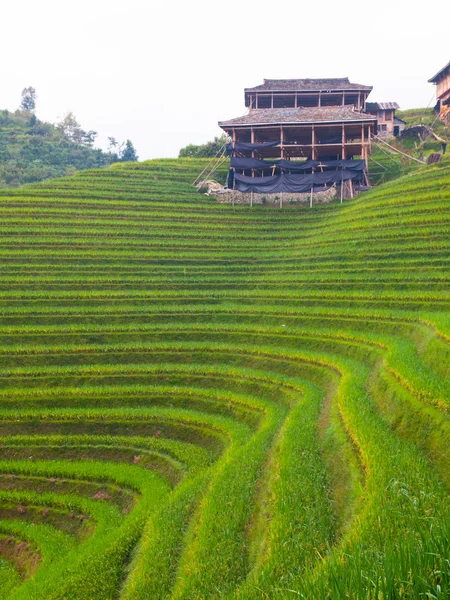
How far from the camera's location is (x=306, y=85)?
166 ft

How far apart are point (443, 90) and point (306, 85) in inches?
509

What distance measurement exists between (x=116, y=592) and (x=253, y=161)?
35.1 m

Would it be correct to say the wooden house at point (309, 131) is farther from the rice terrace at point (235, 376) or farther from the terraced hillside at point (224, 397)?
the terraced hillside at point (224, 397)

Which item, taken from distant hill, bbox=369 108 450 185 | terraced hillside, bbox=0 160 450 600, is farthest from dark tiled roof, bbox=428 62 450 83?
terraced hillside, bbox=0 160 450 600

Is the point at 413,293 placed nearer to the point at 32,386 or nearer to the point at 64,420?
the point at 64,420

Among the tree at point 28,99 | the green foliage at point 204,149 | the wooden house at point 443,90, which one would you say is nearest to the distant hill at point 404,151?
the wooden house at point 443,90

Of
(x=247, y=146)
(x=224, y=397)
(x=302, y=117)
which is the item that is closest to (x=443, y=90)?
(x=302, y=117)

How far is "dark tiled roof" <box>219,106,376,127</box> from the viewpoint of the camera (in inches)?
1519

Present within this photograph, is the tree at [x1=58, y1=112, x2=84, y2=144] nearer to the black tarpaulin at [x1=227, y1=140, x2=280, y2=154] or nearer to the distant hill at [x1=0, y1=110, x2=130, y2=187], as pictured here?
the distant hill at [x1=0, y1=110, x2=130, y2=187]

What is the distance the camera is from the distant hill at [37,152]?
64375 millimetres

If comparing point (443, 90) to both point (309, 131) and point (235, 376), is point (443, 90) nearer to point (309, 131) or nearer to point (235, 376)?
point (309, 131)

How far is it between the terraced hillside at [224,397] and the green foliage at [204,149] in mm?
16108

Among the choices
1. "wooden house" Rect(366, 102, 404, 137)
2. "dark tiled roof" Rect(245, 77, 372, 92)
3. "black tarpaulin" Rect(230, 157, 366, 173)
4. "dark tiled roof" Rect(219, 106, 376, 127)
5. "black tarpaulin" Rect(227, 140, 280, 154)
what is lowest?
"black tarpaulin" Rect(230, 157, 366, 173)

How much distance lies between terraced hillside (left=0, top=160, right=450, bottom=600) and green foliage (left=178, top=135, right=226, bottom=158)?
52.8 feet
